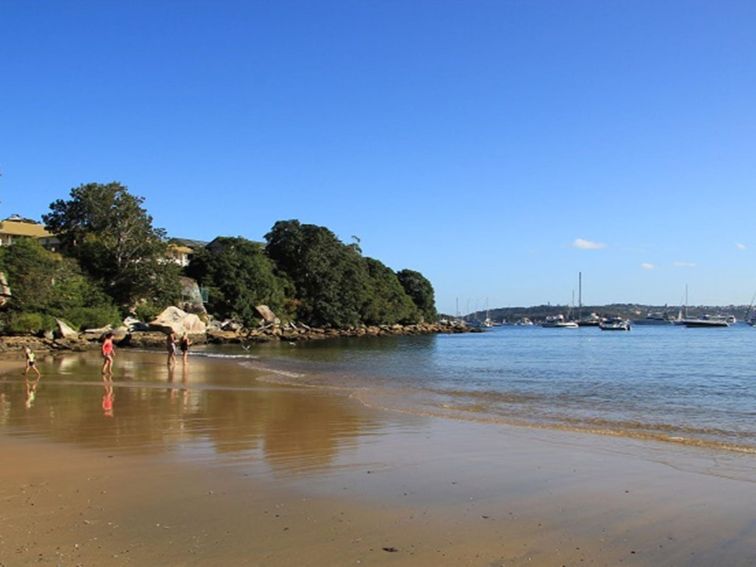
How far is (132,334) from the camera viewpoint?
5741 centimetres

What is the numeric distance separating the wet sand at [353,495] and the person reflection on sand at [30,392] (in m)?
2.21

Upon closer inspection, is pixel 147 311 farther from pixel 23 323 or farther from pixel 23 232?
pixel 23 232

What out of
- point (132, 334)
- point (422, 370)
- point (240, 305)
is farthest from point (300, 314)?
point (422, 370)

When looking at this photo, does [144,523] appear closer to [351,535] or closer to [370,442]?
[351,535]

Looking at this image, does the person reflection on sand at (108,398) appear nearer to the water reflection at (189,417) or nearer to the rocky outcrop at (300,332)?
the water reflection at (189,417)

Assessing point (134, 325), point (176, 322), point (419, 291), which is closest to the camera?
point (176, 322)

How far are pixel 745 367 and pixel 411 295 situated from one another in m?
102

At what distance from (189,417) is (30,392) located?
7.64 metres

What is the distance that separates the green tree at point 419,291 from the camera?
13762cm

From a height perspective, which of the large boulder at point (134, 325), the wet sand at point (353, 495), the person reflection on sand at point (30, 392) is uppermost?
the large boulder at point (134, 325)

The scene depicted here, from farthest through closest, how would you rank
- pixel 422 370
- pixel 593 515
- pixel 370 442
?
pixel 422 370, pixel 370 442, pixel 593 515

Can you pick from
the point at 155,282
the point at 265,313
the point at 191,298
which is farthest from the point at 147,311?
the point at 265,313

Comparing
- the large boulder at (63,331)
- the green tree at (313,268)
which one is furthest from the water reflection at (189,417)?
the green tree at (313,268)

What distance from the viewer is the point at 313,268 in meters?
94.8
